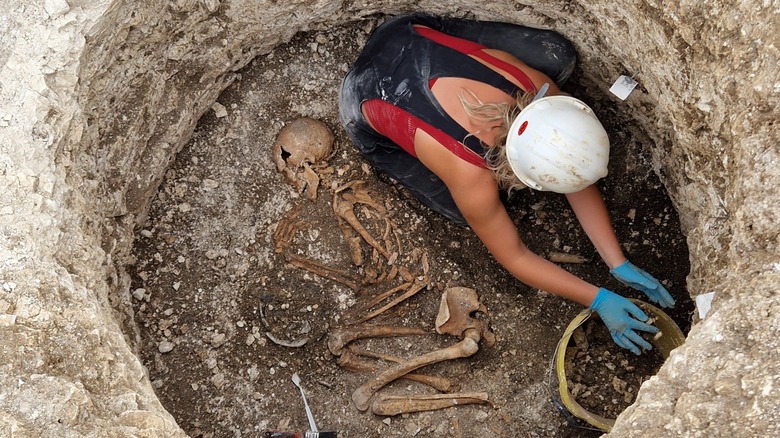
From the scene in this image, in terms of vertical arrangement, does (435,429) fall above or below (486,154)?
below

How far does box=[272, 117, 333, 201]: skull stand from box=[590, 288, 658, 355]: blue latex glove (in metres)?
1.52

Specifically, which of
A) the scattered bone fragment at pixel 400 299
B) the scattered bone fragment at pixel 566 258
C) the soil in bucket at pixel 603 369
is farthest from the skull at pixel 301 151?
the soil in bucket at pixel 603 369

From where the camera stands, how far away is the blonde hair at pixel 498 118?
112 inches

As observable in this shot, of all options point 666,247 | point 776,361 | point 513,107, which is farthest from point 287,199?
point 776,361

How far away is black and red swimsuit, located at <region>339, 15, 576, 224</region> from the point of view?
2.93 meters

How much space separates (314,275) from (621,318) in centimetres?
151

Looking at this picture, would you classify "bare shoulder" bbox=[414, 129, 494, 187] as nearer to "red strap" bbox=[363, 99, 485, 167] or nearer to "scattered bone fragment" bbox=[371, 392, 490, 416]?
"red strap" bbox=[363, 99, 485, 167]

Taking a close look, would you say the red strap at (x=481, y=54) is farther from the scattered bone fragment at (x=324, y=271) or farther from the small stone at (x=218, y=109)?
the scattered bone fragment at (x=324, y=271)

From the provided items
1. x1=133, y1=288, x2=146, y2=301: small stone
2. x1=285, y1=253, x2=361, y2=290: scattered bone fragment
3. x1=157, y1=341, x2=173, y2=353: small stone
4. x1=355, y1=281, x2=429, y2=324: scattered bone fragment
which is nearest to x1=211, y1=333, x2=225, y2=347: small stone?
x1=157, y1=341, x2=173, y2=353: small stone

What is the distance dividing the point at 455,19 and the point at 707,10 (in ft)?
4.27

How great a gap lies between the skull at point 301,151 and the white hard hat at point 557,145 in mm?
1150

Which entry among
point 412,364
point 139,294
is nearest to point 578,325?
point 412,364

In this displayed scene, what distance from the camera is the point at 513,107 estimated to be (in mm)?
2914

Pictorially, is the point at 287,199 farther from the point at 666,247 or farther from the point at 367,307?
the point at 666,247
